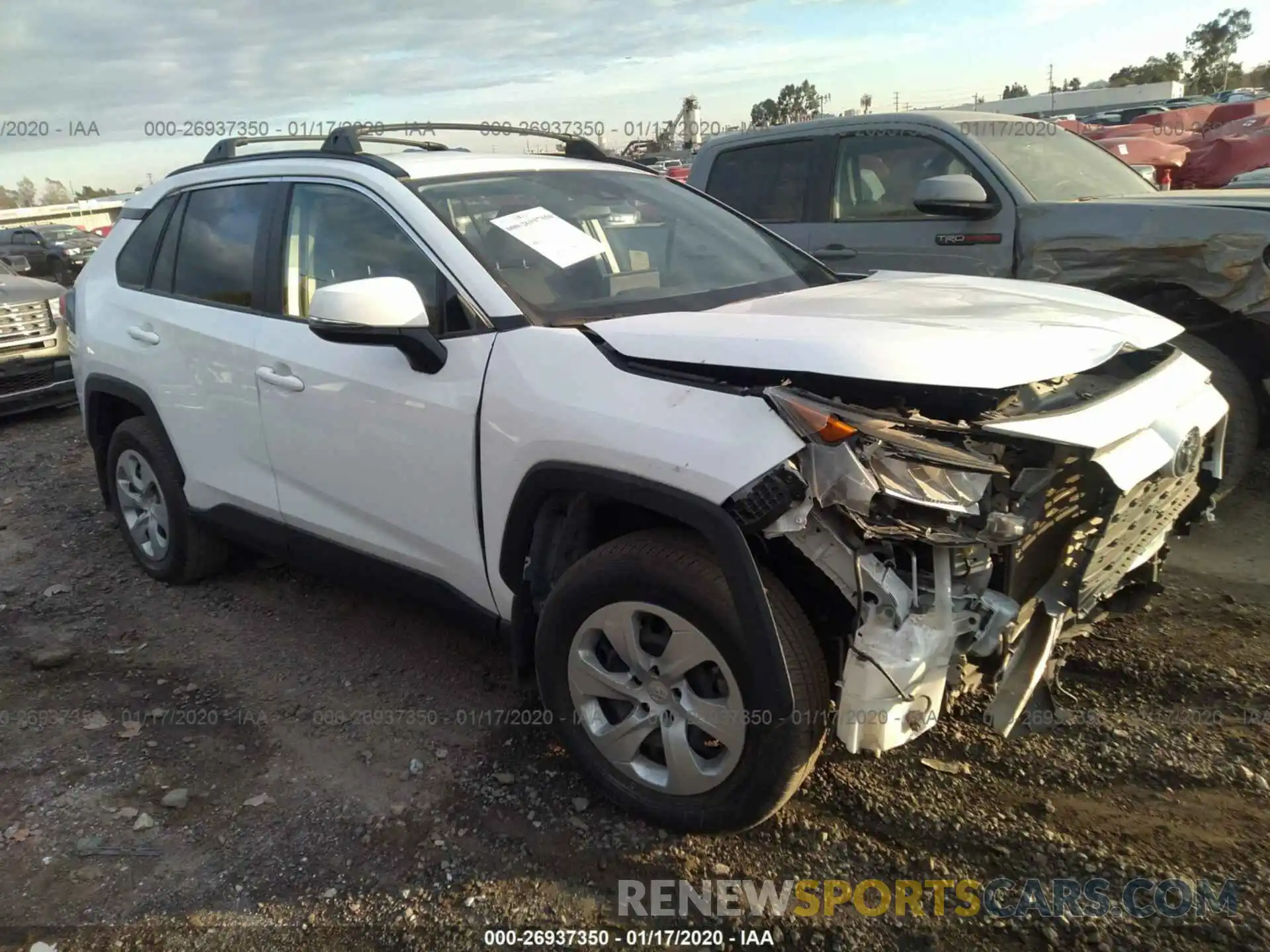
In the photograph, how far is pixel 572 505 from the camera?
271 centimetres

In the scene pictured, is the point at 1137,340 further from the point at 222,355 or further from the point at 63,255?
the point at 63,255

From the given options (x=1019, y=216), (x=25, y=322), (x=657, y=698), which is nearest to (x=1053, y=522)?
(x=657, y=698)

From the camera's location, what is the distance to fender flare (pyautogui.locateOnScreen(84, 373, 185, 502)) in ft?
13.3

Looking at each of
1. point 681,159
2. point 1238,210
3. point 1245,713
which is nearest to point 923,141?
point 1238,210

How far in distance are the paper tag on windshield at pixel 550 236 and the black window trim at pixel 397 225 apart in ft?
0.83

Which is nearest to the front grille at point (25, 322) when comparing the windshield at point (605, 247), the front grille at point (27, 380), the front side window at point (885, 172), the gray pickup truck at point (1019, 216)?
the front grille at point (27, 380)

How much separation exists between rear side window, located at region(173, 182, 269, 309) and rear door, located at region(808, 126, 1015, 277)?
2.86 m

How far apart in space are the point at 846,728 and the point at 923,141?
4.22m

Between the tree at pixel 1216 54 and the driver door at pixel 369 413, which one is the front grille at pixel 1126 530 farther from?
the tree at pixel 1216 54

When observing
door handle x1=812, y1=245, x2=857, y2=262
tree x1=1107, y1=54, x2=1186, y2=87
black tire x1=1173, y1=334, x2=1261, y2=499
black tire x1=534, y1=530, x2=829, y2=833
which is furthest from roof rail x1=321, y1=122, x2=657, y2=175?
tree x1=1107, y1=54, x2=1186, y2=87

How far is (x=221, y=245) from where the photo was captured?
149 inches

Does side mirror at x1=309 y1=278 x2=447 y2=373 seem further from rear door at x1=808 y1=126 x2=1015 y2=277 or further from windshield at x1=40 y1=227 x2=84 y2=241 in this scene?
windshield at x1=40 y1=227 x2=84 y2=241

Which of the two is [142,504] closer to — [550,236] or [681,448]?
[550,236]

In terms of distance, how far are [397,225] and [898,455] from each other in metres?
1.79
